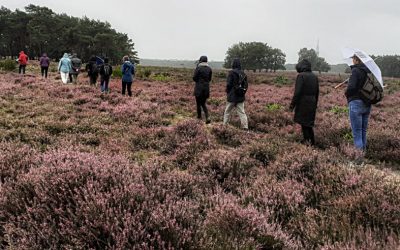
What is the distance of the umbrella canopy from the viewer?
6.54 m

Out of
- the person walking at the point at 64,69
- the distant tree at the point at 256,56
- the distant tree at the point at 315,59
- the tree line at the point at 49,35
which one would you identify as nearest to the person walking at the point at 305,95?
the person walking at the point at 64,69

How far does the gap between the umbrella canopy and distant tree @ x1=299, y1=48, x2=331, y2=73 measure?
13973 cm

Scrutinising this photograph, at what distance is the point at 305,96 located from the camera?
25.7 ft

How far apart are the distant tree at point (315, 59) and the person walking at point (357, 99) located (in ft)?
459

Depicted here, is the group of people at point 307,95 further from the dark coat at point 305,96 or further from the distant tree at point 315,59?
the distant tree at point 315,59

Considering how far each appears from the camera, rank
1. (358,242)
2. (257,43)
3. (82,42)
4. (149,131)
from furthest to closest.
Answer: (257,43)
(82,42)
(149,131)
(358,242)

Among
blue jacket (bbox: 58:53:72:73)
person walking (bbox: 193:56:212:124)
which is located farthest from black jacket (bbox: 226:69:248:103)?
blue jacket (bbox: 58:53:72:73)

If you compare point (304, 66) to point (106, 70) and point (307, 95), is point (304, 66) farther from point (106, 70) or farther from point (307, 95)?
point (106, 70)

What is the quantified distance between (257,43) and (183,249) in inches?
5431

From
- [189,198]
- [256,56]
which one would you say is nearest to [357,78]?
[189,198]

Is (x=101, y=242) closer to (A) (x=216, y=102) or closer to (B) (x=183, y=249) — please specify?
(B) (x=183, y=249)

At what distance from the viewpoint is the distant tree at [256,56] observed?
126 m

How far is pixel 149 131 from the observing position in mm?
8344

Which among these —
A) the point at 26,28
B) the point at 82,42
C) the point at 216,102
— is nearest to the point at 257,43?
the point at 82,42
